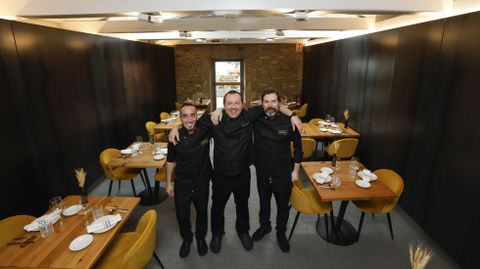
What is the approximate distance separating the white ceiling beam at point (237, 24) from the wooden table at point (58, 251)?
4293mm

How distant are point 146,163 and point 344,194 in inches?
108

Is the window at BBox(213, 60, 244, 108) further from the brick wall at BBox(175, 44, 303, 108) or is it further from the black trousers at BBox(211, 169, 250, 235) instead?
the black trousers at BBox(211, 169, 250, 235)

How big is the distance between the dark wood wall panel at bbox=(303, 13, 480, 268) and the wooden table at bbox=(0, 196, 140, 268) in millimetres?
3681

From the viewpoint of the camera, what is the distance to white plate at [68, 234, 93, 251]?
2.19 m

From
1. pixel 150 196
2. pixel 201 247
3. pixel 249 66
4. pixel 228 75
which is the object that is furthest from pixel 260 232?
pixel 228 75

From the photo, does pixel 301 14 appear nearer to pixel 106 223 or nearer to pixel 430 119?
pixel 430 119

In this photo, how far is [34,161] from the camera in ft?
11.7

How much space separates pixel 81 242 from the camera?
7.35 feet

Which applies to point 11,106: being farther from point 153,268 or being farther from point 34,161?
point 153,268

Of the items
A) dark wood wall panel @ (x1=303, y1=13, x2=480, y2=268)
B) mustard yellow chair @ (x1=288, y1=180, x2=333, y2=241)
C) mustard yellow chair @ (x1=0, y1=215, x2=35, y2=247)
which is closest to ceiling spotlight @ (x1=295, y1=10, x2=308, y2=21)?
dark wood wall panel @ (x1=303, y1=13, x2=480, y2=268)

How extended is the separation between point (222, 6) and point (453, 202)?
3554 millimetres

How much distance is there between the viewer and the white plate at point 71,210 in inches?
104

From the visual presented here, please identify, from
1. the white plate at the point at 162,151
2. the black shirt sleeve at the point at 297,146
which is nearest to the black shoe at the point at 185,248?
the white plate at the point at 162,151

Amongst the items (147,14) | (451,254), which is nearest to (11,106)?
(147,14)
